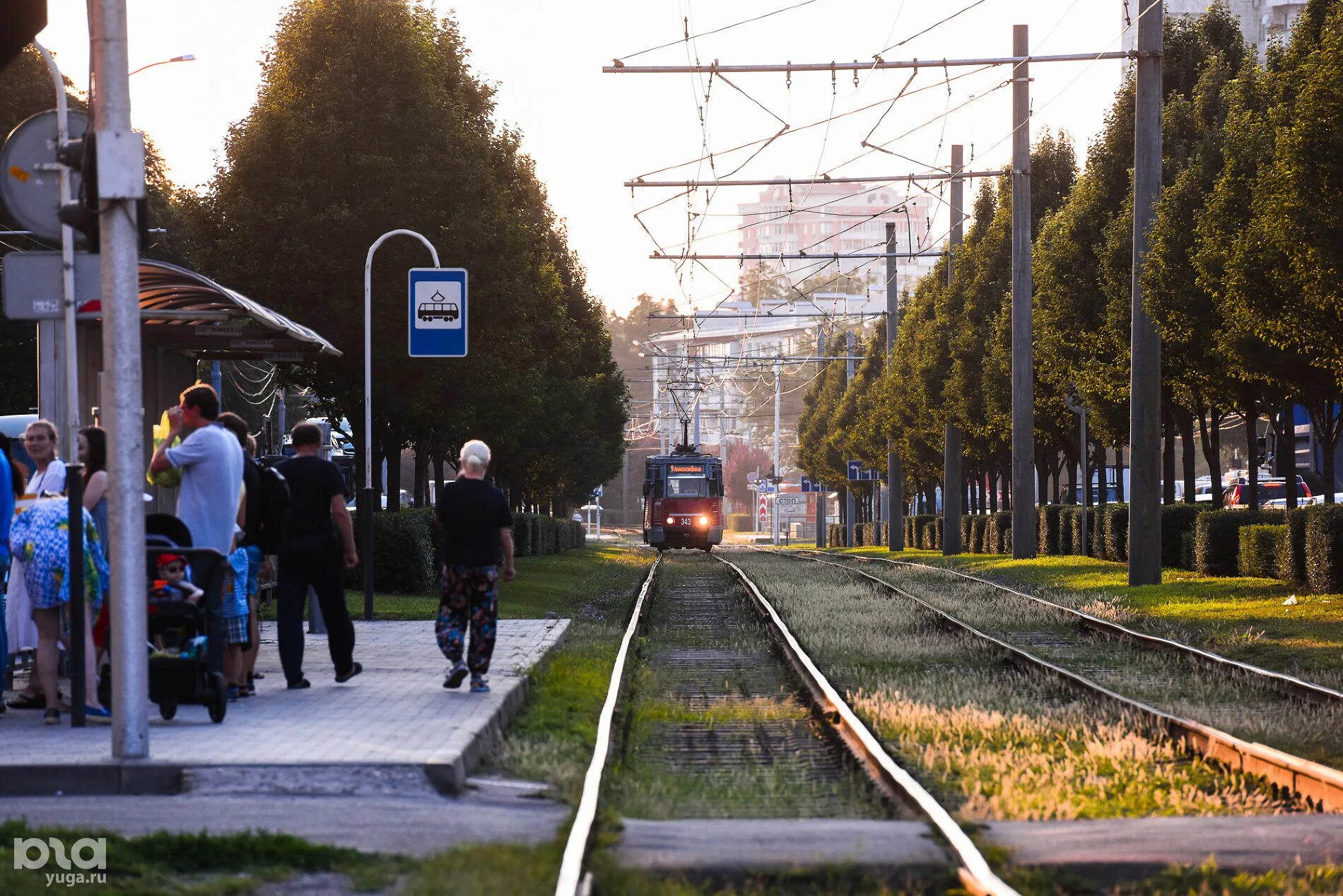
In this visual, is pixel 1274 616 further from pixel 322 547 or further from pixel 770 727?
pixel 322 547

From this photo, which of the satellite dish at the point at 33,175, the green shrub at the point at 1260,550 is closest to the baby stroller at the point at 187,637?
the satellite dish at the point at 33,175

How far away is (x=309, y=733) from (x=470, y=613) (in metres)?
2.70

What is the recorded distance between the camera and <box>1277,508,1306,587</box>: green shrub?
981 inches

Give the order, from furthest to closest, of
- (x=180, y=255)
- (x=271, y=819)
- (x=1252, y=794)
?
(x=180, y=255), (x=1252, y=794), (x=271, y=819)

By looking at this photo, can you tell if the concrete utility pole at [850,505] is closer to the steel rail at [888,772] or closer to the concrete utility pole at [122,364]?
the steel rail at [888,772]

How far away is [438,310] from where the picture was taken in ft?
67.7

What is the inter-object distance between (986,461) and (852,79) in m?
34.9

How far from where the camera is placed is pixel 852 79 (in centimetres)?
2548

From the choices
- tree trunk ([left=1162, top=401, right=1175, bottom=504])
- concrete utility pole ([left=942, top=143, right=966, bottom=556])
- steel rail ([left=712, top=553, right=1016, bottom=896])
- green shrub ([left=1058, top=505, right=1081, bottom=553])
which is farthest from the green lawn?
concrete utility pole ([left=942, top=143, right=966, bottom=556])

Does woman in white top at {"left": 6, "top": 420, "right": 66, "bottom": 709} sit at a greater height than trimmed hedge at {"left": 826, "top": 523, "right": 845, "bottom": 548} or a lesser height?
greater

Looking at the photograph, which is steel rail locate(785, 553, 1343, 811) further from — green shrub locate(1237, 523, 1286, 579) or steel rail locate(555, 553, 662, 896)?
green shrub locate(1237, 523, 1286, 579)

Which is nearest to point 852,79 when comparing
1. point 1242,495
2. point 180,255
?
point 180,255

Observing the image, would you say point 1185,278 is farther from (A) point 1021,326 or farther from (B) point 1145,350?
(A) point 1021,326

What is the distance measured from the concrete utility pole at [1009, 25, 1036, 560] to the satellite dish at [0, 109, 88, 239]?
1034 inches
